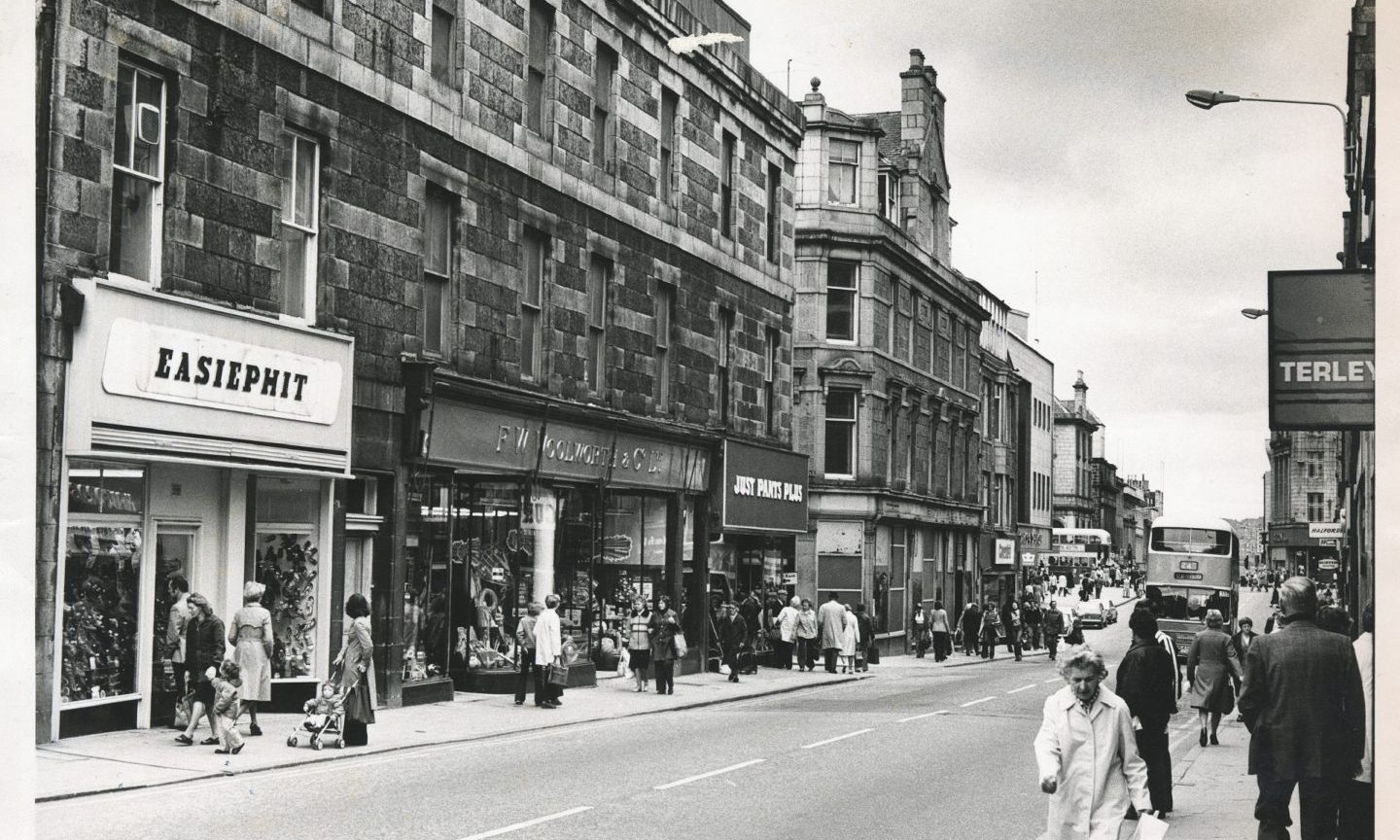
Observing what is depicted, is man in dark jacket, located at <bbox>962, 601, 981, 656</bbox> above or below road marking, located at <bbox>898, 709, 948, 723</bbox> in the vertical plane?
below

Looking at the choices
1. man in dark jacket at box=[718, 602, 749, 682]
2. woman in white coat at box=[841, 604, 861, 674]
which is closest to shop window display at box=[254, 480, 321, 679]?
man in dark jacket at box=[718, 602, 749, 682]

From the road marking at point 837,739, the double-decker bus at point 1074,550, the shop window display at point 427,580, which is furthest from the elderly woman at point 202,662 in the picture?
the double-decker bus at point 1074,550

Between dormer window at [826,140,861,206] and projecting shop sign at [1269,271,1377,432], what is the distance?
40.1 metres

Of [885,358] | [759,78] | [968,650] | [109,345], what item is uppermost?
[759,78]

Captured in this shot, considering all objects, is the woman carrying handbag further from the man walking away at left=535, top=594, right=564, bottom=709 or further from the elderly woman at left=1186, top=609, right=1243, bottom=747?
the elderly woman at left=1186, top=609, right=1243, bottom=747

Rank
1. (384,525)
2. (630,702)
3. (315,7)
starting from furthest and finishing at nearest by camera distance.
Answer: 1. (630,702)
2. (384,525)
3. (315,7)

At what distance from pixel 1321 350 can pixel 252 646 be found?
12653 millimetres

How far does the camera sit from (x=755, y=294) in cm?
3625

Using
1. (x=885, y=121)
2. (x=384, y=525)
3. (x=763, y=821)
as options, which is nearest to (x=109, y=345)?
(x=384, y=525)

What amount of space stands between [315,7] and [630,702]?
11785 mm

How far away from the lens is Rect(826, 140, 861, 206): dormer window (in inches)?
1927

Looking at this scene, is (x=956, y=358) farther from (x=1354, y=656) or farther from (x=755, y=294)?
(x=1354, y=656)

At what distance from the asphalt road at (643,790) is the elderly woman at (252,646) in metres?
1.72

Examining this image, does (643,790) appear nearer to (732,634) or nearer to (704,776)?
(704,776)
